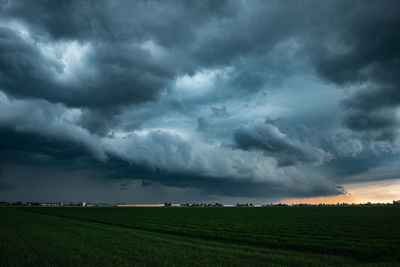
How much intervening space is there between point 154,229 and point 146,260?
2250 centimetres

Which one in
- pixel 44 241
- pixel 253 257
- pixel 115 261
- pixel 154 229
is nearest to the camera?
pixel 115 261

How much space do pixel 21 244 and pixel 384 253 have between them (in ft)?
93.3

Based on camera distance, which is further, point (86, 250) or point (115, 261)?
point (86, 250)

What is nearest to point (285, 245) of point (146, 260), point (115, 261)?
point (146, 260)

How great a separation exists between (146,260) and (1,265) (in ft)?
25.7

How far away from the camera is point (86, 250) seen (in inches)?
749

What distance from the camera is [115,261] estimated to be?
15.9 meters

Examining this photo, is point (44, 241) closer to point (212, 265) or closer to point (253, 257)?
point (212, 265)

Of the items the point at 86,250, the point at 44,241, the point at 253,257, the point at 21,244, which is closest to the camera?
the point at 253,257

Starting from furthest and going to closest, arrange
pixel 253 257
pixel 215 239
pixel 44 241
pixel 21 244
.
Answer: pixel 215 239 → pixel 44 241 → pixel 21 244 → pixel 253 257

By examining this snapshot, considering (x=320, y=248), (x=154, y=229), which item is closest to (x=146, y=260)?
(x=320, y=248)

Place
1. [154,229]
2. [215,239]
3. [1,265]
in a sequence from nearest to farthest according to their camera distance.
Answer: [1,265]
[215,239]
[154,229]

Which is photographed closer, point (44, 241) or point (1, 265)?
point (1, 265)

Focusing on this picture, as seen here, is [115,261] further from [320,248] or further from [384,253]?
[384,253]
